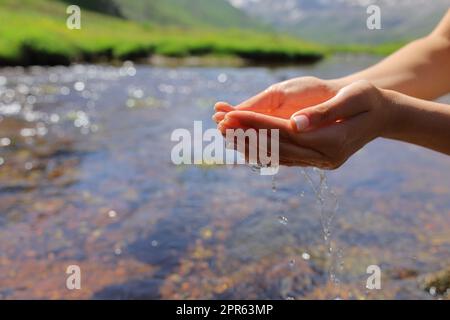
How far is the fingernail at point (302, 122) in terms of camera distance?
3.07 m

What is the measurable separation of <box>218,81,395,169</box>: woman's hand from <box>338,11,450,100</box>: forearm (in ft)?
4.18

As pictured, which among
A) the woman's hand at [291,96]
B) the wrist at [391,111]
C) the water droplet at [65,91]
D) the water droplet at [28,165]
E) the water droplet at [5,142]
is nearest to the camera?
the wrist at [391,111]

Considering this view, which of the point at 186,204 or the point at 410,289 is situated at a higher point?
the point at 186,204

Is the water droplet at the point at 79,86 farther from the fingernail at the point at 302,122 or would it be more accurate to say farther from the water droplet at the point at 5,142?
the fingernail at the point at 302,122

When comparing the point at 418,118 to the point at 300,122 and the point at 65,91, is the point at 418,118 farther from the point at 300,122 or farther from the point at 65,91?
the point at 65,91

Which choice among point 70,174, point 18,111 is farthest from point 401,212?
point 18,111

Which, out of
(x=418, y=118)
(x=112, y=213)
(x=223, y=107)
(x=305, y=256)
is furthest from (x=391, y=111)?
(x=112, y=213)

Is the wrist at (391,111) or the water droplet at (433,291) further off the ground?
the wrist at (391,111)

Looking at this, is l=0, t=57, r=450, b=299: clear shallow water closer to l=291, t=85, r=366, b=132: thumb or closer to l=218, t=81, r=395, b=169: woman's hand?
l=218, t=81, r=395, b=169: woman's hand

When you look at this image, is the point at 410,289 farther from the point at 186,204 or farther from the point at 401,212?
the point at 186,204

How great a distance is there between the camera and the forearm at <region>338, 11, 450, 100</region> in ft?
15.0

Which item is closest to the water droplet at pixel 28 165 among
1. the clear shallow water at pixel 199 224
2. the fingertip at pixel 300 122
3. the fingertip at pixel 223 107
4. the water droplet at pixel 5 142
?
the clear shallow water at pixel 199 224
